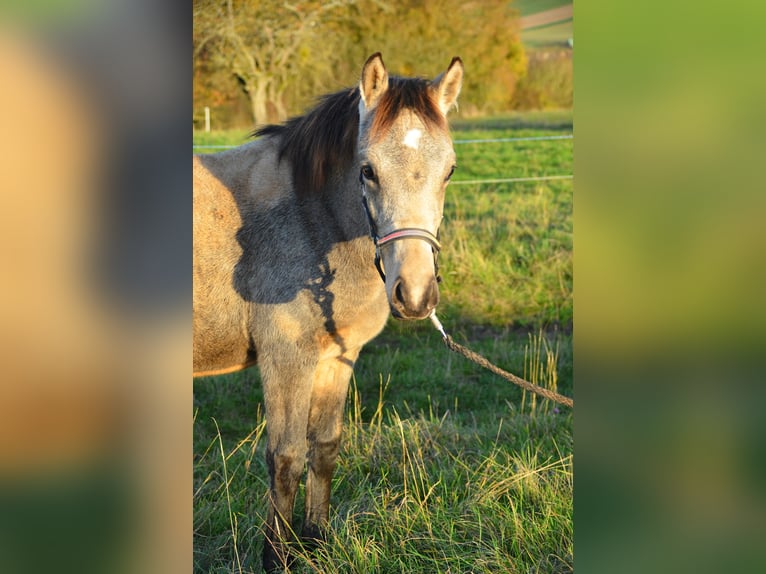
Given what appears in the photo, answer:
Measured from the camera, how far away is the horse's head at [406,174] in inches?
96.6

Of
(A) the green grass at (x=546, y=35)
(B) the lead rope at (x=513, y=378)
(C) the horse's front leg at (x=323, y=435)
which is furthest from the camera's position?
(A) the green grass at (x=546, y=35)

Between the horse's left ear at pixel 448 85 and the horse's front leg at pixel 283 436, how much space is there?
1.17 meters

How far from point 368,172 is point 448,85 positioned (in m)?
0.53

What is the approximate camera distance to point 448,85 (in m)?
2.95

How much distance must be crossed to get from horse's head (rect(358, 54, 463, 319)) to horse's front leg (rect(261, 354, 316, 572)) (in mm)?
766

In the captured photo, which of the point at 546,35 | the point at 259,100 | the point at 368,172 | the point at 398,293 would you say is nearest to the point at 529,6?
the point at 546,35

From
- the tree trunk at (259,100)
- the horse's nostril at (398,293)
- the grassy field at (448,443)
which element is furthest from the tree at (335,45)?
the horse's nostril at (398,293)

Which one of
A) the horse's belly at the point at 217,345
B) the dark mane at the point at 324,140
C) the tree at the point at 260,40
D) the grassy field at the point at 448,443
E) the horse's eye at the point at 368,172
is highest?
the tree at the point at 260,40
